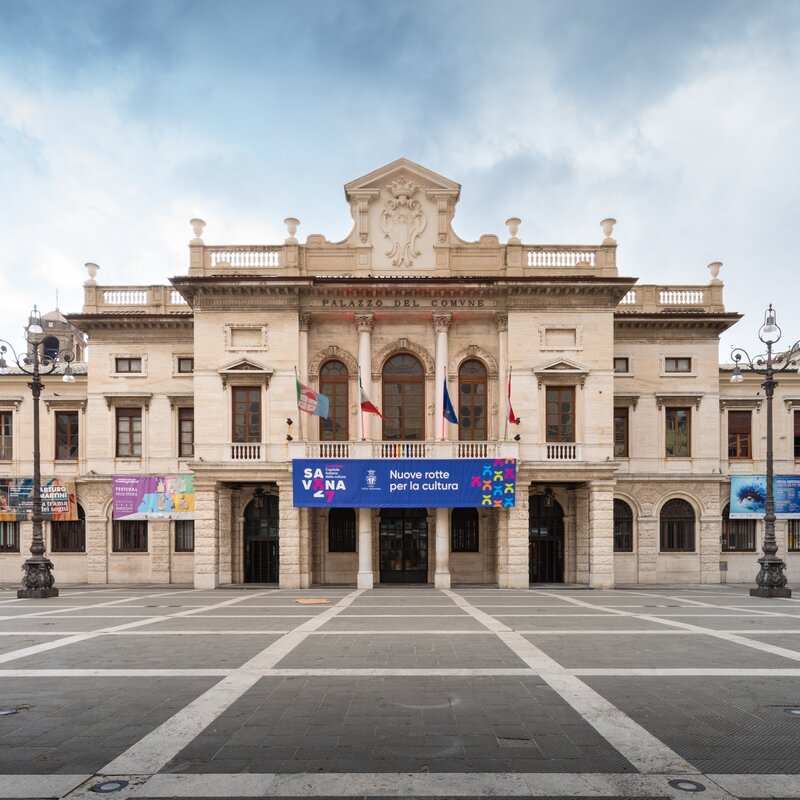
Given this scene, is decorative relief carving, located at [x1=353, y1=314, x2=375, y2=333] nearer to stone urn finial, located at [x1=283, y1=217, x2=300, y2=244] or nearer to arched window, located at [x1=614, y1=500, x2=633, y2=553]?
stone urn finial, located at [x1=283, y1=217, x2=300, y2=244]

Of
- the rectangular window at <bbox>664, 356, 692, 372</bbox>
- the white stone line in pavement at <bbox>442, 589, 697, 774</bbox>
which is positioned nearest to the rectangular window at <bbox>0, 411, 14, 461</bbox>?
the white stone line in pavement at <bbox>442, 589, 697, 774</bbox>

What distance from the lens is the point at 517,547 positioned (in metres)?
26.4

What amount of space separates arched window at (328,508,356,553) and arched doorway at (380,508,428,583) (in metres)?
1.44

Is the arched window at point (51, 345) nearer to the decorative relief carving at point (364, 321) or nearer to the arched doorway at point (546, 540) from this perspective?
the decorative relief carving at point (364, 321)

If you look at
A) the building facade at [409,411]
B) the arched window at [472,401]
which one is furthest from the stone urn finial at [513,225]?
the arched window at [472,401]

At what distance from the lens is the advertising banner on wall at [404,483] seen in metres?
25.6

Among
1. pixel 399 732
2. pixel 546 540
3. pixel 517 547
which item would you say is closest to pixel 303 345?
pixel 517 547

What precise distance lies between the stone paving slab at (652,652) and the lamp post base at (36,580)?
18.7 meters

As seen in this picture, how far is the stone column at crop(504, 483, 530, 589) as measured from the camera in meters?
26.3

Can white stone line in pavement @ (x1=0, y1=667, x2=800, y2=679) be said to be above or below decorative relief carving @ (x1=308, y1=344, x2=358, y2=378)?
below

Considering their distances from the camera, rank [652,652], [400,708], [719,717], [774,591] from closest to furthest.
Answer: [719,717]
[400,708]
[652,652]
[774,591]

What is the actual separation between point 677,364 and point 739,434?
4975 mm

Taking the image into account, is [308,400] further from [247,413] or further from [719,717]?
[719,717]

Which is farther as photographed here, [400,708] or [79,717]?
[400,708]
